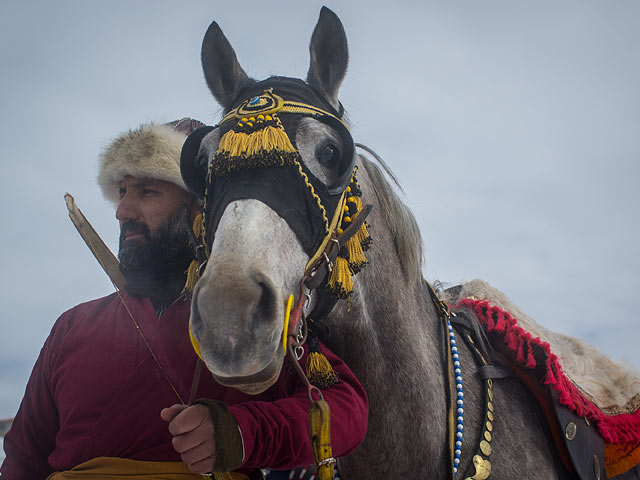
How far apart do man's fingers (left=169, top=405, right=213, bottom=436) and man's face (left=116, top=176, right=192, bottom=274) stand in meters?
1.05

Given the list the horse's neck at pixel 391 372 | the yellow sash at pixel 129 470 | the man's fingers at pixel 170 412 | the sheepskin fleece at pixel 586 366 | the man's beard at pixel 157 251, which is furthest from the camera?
the sheepskin fleece at pixel 586 366

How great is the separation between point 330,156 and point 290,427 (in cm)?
100

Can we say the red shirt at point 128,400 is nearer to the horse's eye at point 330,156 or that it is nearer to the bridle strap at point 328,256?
the bridle strap at point 328,256

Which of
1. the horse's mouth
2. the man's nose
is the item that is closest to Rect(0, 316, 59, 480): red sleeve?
the man's nose

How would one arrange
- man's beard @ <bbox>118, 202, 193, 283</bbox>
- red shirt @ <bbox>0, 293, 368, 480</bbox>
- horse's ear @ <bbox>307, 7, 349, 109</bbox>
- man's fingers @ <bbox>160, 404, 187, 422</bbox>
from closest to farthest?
man's fingers @ <bbox>160, 404, 187, 422</bbox>
red shirt @ <bbox>0, 293, 368, 480</bbox>
horse's ear @ <bbox>307, 7, 349, 109</bbox>
man's beard @ <bbox>118, 202, 193, 283</bbox>

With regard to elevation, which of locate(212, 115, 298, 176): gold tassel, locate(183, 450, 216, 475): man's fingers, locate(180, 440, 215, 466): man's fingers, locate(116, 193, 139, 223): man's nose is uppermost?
locate(212, 115, 298, 176): gold tassel

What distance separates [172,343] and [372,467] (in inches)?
39.5

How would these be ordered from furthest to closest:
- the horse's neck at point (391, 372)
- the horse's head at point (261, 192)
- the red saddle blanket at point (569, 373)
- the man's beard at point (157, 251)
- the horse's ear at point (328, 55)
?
the red saddle blanket at point (569, 373) < the man's beard at point (157, 251) < the horse's ear at point (328, 55) < the horse's neck at point (391, 372) < the horse's head at point (261, 192)

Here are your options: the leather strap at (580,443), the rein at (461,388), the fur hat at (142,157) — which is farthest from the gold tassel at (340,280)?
the leather strap at (580,443)

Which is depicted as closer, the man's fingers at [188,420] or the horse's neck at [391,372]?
the man's fingers at [188,420]

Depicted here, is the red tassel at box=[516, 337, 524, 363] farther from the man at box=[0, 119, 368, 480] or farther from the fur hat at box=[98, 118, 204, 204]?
the fur hat at box=[98, 118, 204, 204]

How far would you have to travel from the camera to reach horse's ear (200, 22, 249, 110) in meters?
2.42

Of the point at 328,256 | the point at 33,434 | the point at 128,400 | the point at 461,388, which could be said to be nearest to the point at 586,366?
the point at 461,388

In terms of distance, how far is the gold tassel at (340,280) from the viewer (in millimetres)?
1931
